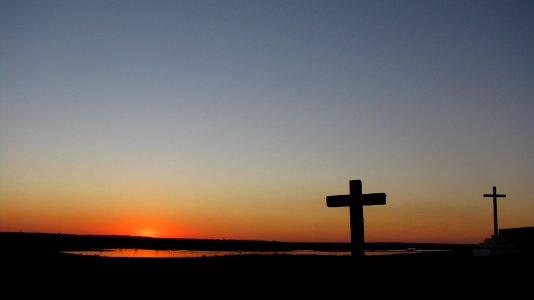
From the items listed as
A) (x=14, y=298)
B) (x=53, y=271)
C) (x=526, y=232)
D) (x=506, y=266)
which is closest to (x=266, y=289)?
(x=14, y=298)

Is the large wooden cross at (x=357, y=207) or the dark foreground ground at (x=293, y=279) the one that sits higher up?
the large wooden cross at (x=357, y=207)

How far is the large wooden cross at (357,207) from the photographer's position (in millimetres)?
13766

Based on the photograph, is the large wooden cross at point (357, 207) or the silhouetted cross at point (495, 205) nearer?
the large wooden cross at point (357, 207)

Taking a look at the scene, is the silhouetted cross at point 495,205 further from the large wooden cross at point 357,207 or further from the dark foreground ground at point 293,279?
the large wooden cross at point 357,207

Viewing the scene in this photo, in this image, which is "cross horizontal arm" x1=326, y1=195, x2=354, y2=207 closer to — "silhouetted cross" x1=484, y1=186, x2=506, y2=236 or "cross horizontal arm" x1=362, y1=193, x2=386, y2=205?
"cross horizontal arm" x1=362, y1=193, x2=386, y2=205

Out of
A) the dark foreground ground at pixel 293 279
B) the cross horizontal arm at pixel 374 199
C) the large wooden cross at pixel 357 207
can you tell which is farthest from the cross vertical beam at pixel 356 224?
the dark foreground ground at pixel 293 279

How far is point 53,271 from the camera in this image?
53.5 feet

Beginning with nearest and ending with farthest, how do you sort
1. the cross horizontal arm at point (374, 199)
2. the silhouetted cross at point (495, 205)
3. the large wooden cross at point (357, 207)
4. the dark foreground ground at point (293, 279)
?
the dark foreground ground at point (293, 279), the cross horizontal arm at point (374, 199), the large wooden cross at point (357, 207), the silhouetted cross at point (495, 205)

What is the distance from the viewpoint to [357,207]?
14.0 metres

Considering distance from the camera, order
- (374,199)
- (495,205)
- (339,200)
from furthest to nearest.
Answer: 1. (495,205)
2. (339,200)
3. (374,199)

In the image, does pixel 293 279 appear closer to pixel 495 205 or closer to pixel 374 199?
pixel 374 199

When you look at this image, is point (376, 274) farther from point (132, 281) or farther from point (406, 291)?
point (132, 281)

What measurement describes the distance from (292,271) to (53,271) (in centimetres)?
727

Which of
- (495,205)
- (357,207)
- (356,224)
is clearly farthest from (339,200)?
(495,205)
